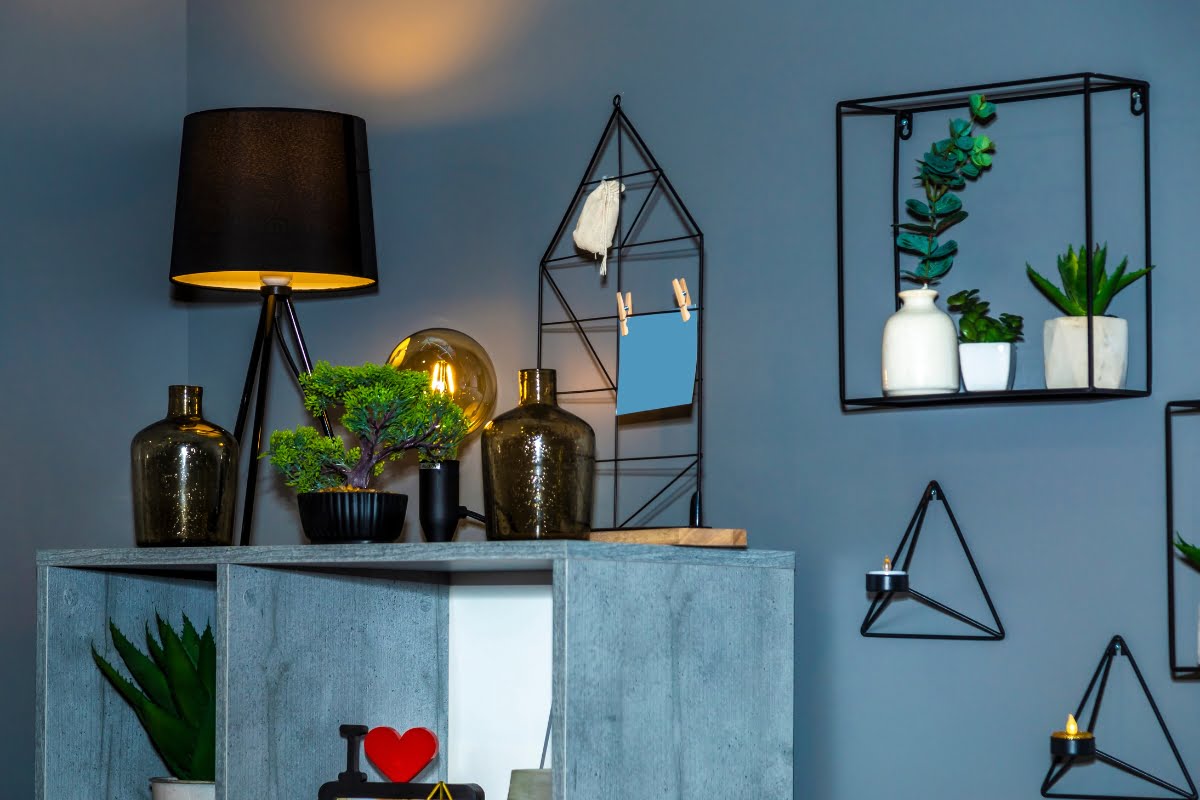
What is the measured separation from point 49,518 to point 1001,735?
5.07 feet

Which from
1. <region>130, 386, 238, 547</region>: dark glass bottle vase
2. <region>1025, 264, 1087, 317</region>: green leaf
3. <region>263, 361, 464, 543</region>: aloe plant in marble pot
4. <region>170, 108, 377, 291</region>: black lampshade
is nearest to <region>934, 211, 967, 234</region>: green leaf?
<region>1025, 264, 1087, 317</region>: green leaf

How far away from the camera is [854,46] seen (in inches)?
77.2

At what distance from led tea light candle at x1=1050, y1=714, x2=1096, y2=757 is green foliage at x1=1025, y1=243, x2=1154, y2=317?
499 mm

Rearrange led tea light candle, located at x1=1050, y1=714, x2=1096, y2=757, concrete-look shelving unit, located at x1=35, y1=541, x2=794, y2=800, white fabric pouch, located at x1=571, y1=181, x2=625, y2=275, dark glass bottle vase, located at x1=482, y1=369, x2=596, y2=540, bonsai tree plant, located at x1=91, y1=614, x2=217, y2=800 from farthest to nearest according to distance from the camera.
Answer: white fabric pouch, located at x1=571, y1=181, x2=625, y2=275
bonsai tree plant, located at x1=91, y1=614, x2=217, y2=800
dark glass bottle vase, located at x1=482, y1=369, x2=596, y2=540
led tea light candle, located at x1=1050, y1=714, x2=1096, y2=757
concrete-look shelving unit, located at x1=35, y1=541, x2=794, y2=800

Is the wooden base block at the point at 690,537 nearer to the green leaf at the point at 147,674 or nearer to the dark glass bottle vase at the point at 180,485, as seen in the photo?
the dark glass bottle vase at the point at 180,485

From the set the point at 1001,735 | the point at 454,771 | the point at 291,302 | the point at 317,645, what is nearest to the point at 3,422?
the point at 291,302

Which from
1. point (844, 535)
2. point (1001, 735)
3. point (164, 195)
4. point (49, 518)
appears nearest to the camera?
point (1001, 735)

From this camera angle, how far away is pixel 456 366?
214 centimetres

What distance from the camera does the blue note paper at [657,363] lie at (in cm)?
194

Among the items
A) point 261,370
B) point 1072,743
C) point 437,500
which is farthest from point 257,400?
point 1072,743

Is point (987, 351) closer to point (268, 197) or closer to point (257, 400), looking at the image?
point (268, 197)

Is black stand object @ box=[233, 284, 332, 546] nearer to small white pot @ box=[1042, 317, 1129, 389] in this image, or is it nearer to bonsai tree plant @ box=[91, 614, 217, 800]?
bonsai tree plant @ box=[91, 614, 217, 800]

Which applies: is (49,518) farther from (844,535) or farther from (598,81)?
(844,535)

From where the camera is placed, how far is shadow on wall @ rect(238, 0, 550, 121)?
7.45 ft
